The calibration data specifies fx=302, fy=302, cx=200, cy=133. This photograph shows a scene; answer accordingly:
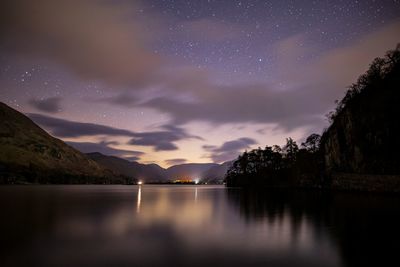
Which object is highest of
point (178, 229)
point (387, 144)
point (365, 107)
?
point (365, 107)

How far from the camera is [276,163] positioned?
168875 millimetres

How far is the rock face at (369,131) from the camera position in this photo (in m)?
79.6

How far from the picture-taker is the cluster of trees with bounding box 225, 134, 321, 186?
5571 inches

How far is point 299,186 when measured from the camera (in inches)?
5610

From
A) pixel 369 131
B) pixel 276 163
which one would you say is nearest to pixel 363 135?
pixel 369 131

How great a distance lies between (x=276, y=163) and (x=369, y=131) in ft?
274

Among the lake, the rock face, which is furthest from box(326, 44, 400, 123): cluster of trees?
the lake

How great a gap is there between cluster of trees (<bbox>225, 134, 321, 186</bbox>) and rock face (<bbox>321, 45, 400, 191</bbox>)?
79.6 feet

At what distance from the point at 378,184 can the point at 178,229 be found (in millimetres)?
69288

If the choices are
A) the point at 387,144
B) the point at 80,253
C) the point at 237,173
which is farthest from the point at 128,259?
the point at 237,173

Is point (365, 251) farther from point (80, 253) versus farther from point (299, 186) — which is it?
point (299, 186)

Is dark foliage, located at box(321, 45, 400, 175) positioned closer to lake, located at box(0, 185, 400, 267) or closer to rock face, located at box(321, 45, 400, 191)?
rock face, located at box(321, 45, 400, 191)

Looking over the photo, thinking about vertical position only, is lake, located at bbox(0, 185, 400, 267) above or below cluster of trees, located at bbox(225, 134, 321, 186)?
below

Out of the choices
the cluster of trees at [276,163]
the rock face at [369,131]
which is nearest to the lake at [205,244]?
the rock face at [369,131]
